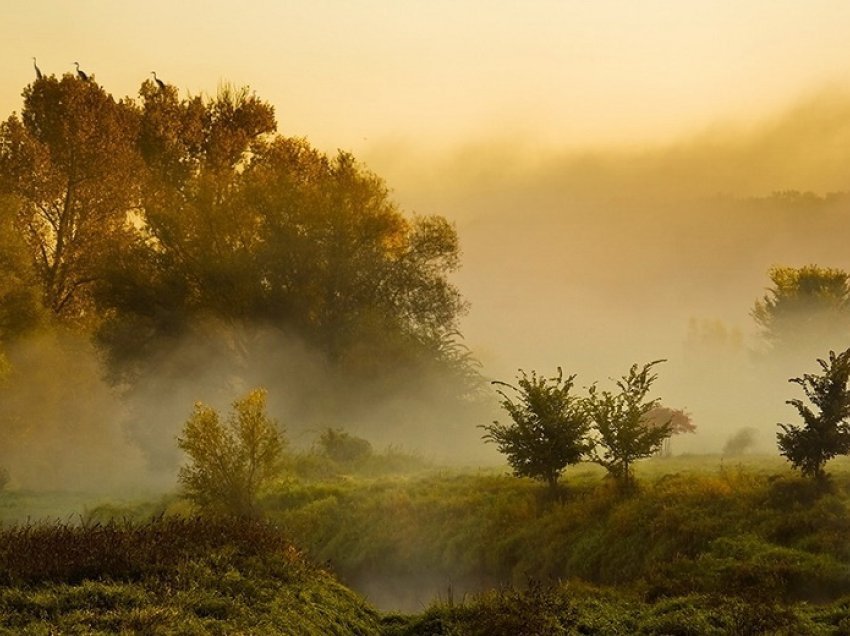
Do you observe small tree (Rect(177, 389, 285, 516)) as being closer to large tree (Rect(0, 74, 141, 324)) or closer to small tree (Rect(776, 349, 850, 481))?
small tree (Rect(776, 349, 850, 481))

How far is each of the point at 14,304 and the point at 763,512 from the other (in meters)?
39.4

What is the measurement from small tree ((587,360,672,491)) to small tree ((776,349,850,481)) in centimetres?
390

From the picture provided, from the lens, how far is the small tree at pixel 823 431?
2411 centimetres

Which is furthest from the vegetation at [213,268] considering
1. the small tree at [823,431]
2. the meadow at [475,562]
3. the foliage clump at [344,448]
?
the small tree at [823,431]

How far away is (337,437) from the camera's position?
4625 cm

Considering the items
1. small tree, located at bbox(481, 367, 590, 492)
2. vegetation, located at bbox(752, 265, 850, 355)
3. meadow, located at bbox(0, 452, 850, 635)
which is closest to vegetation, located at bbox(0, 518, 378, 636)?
meadow, located at bbox(0, 452, 850, 635)

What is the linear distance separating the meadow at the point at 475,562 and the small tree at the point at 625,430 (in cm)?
83

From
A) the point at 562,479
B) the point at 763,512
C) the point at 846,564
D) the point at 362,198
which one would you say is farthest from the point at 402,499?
the point at 362,198

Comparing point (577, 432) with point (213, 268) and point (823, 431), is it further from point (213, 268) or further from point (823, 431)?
point (213, 268)

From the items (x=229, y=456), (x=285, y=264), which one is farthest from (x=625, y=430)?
(x=285, y=264)

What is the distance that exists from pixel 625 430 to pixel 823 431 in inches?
221

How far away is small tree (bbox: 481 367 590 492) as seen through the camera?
93.9 ft

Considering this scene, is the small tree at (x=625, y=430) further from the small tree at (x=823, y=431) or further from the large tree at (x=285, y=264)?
the large tree at (x=285, y=264)

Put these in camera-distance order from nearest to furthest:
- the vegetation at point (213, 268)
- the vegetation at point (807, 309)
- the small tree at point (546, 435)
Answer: the small tree at point (546, 435)
the vegetation at point (213, 268)
the vegetation at point (807, 309)
